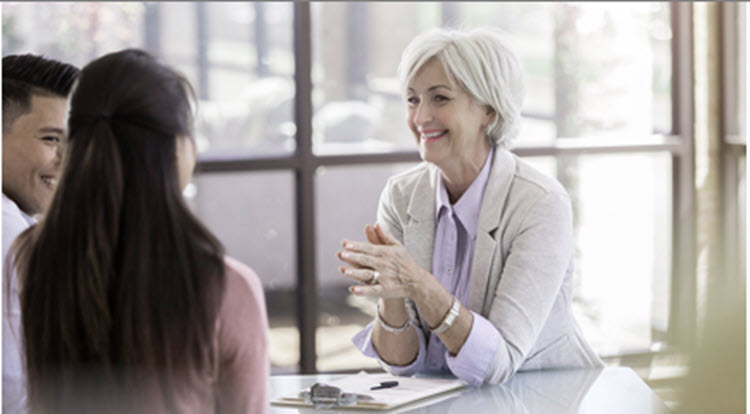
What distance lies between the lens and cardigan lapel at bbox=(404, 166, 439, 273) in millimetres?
2088

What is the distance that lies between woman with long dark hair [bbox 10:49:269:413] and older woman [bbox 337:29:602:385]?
53 cm

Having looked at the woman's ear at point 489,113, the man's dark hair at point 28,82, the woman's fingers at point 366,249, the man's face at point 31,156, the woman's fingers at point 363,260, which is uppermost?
the man's dark hair at point 28,82

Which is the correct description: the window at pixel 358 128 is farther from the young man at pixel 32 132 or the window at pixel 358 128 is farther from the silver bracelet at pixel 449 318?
the silver bracelet at pixel 449 318

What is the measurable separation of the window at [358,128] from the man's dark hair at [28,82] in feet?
5.94

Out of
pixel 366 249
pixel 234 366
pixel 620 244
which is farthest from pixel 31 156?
pixel 620 244

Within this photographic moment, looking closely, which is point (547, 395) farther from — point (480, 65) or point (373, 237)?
point (480, 65)

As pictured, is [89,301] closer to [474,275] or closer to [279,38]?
[474,275]

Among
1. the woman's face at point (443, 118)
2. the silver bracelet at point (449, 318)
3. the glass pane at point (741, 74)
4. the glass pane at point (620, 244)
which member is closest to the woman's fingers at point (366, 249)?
the silver bracelet at point (449, 318)

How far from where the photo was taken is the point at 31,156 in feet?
5.93

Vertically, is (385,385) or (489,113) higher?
(489,113)

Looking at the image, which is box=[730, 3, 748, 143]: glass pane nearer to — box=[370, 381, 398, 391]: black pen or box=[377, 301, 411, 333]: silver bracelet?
box=[377, 301, 411, 333]: silver bracelet

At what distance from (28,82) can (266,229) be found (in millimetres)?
2145

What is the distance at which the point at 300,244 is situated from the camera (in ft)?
12.5

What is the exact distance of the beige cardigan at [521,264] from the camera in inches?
73.8
